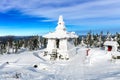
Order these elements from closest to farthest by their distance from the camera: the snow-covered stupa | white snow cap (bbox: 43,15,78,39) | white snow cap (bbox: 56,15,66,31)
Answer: the snow-covered stupa → white snow cap (bbox: 43,15,78,39) → white snow cap (bbox: 56,15,66,31)

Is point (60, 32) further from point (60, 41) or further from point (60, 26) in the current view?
point (60, 41)

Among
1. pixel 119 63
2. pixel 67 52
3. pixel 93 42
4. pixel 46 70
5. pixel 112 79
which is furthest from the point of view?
pixel 93 42

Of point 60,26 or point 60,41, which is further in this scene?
point 60,26

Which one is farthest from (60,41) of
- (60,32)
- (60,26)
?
(60,26)

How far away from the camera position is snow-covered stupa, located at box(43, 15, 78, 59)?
45.7 m

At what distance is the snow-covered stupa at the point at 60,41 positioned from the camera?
45.7 m

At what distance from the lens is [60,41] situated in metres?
46.8

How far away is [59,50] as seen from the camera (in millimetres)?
46094

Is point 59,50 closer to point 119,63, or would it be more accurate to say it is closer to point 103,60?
point 103,60

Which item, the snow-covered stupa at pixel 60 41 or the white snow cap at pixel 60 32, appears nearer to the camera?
the snow-covered stupa at pixel 60 41

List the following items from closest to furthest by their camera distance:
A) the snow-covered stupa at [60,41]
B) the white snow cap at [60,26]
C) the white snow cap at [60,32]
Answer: the snow-covered stupa at [60,41]
the white snow cap at [60,32]
the white snow cap at [60,26]

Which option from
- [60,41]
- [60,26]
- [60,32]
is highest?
[60,26]

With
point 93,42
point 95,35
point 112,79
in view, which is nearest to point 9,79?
point 112,79

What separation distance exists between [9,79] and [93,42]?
86.8m
